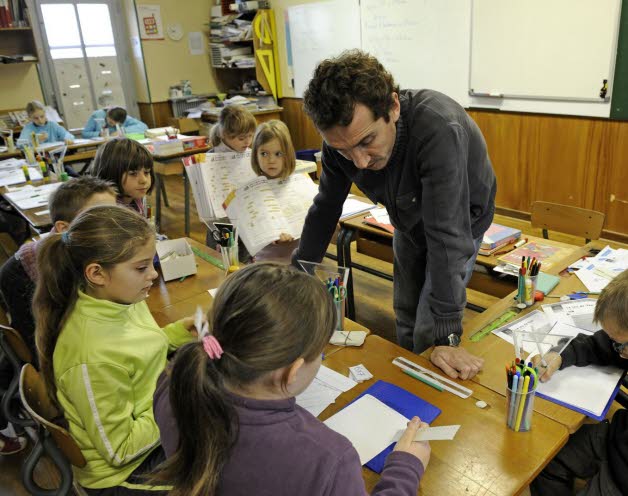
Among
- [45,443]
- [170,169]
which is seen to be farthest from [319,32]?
[45,443]

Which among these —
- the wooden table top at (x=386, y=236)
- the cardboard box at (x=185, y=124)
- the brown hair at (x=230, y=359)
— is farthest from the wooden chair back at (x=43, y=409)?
the cardboard box at (x=185, y=124)

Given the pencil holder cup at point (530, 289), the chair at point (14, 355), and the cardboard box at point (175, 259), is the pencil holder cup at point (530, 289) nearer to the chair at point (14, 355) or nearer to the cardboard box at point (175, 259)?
the cardboard box at point (175, 259)

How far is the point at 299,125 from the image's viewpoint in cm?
666

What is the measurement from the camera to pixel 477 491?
3.09ft

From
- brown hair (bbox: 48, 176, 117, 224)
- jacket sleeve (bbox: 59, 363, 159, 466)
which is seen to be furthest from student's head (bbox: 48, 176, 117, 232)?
jacket sleeve (bbox: 59, 363, 159, 466)

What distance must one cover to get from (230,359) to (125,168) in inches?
69.5

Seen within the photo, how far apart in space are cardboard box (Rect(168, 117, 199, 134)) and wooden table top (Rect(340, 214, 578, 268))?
4701mm

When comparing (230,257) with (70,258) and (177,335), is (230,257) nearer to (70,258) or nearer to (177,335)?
(177,335)

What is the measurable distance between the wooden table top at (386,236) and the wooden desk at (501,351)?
24cm

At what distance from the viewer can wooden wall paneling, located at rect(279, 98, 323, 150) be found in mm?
6500

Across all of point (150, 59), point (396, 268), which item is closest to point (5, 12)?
point (150, 59)

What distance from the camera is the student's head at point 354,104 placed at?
116 cm

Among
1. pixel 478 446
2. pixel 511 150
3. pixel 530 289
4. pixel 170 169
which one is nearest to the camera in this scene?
pixel 478 446

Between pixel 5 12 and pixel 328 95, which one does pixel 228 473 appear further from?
pixel 5 12
